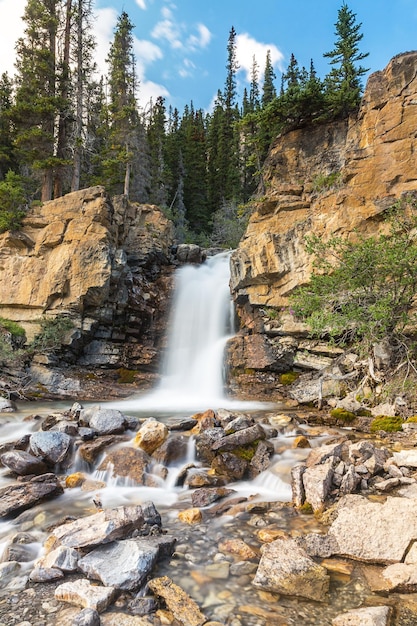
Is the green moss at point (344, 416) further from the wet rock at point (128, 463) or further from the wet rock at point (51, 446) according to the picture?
the wet rock at point (51, 446)

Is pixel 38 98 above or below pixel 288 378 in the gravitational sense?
above

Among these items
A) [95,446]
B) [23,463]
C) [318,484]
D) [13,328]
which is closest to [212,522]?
[318,484]

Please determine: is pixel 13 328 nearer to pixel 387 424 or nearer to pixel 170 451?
pixel 170 451

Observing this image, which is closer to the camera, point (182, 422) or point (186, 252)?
point (182, 422)

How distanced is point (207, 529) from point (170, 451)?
2560 mm

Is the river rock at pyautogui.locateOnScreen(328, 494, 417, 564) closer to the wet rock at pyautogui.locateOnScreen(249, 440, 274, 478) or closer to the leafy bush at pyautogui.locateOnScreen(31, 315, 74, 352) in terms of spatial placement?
the wet rock at pyautogui.locateOnScreen(249, 440, 274, 478)

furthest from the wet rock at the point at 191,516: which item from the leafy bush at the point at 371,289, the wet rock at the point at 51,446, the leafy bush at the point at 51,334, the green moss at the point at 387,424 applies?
the leafy bush at the point at 51,334

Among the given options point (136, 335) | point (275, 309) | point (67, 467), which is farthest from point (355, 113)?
point (67, 467)

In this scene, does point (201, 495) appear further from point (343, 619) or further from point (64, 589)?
point (343, 619)

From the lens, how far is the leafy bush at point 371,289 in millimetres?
9680

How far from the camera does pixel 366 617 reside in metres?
3.01

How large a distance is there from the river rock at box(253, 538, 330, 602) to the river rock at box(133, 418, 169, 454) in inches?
160

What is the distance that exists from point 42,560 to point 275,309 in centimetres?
1290

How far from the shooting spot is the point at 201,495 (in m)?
5.89
